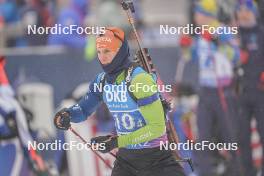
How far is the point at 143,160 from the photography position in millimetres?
7930

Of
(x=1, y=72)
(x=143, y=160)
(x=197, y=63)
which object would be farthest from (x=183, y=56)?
(x=143, y=160)

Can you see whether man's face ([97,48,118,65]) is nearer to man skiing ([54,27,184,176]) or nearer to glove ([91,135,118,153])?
man skiing ([54,27,184,176])

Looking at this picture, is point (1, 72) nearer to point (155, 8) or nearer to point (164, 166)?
point (164, 166)

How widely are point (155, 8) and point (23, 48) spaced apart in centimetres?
374

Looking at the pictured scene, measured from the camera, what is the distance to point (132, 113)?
7918 millimetres

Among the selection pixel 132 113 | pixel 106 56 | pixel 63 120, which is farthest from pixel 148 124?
pixel 63 120

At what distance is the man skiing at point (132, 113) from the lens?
776cm

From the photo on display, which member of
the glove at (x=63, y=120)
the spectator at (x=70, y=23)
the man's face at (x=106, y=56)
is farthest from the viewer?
the spectator at (x=70, y=23)

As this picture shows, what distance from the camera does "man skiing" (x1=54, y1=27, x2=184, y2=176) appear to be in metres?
7.76
